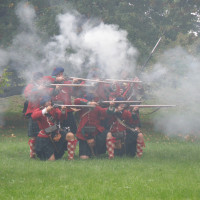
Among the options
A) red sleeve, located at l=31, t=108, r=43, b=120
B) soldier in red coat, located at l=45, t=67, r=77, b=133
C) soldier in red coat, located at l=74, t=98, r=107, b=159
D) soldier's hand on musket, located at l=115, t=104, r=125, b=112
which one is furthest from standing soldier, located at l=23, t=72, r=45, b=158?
soldier's hand on musket, located at l=115, t=104, r=125, b=112

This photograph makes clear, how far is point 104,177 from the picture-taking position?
8.48 m

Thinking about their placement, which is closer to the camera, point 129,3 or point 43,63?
point 43,63

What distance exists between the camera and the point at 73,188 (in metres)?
7.51

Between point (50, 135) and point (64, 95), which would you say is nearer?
point (50, 135)

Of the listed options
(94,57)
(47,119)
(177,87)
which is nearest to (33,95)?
(47,119)

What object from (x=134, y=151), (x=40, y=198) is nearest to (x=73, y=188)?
(x=40, y=198)

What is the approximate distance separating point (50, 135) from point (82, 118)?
1.01m

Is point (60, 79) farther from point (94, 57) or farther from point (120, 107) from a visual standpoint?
point (94, 57)

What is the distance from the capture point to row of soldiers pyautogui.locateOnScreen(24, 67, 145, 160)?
1085 centimetres

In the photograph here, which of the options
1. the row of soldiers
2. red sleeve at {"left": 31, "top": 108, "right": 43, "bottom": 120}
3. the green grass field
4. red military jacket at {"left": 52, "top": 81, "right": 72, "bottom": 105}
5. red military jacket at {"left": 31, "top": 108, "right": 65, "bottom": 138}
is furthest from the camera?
red military jacket at {"left": 52, "top": 81, "right": 72, "bottom": 105}

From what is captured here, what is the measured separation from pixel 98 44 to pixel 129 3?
21.2 feet

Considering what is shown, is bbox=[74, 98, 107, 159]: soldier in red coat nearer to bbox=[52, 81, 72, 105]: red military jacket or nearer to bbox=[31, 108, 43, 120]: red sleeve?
bbox=[52, 81, 72, 105]: red military jacket

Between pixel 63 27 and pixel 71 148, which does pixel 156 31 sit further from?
pixel 71 148

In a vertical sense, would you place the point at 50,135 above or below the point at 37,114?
below
